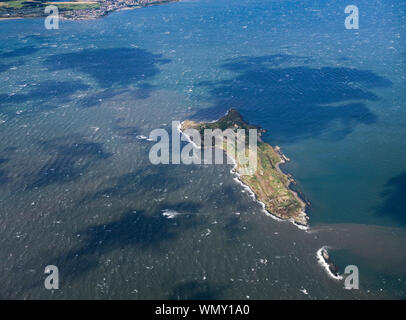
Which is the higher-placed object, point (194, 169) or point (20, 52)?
point (20, 52)

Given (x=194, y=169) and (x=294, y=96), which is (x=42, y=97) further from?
(x=294, y=96)

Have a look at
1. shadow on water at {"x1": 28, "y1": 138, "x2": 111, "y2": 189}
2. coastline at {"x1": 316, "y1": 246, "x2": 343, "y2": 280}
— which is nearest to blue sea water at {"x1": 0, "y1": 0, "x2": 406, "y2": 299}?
shadow on water at {"x1": 28, "y1": 138, "x2": 111, "y2": 189}

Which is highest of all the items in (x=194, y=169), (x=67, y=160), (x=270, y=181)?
(x=67, y=160)

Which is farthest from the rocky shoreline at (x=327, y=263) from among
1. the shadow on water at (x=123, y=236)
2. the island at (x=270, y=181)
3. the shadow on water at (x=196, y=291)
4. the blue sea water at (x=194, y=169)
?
the shadow on water at (x=123, y=236)

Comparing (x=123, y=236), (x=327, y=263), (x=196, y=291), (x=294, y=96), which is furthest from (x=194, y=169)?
(x=294, y=96)

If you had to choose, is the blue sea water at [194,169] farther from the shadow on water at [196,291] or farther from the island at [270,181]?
the island at [270,181]

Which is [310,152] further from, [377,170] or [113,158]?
[113,158]

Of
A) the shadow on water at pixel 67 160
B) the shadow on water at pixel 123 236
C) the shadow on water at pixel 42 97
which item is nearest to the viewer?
the shadow on water at pixel 123 236
